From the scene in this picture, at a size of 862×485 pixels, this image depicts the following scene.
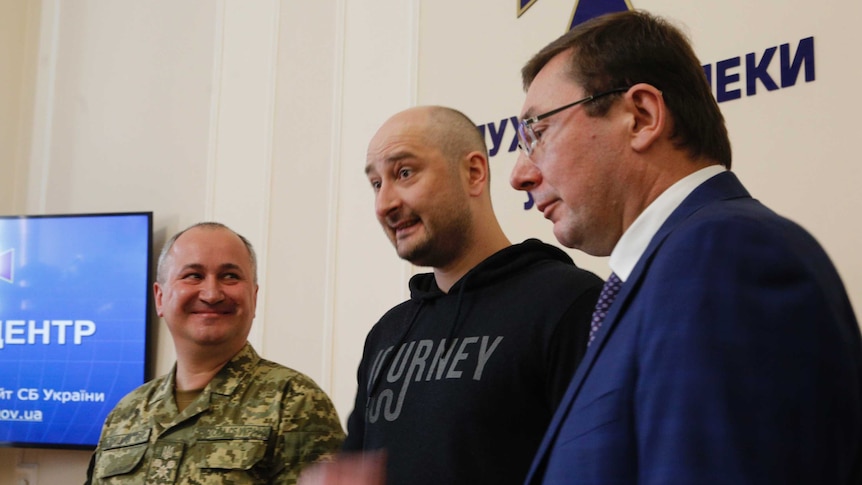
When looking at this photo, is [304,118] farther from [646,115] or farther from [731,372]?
[731,372]

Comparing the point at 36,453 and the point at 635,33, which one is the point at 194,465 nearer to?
the point at 635,33

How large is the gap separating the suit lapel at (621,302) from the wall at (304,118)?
1.45 meters

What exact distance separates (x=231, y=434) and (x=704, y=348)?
169 centimetres

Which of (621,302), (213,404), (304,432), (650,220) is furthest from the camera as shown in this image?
(213,404)

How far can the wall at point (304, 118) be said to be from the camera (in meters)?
2.62

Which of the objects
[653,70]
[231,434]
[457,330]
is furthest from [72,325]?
[653,70]

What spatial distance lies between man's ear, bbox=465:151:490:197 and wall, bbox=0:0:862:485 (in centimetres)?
98

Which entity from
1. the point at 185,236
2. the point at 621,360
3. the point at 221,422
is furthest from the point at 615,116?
the point at 185,236

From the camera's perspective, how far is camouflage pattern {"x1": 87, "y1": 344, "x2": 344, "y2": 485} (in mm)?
2365

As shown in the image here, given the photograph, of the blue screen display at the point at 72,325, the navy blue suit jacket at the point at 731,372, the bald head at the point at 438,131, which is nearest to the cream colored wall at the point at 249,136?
the blue screen display at the point at 72,325

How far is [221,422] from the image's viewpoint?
97.0 inches

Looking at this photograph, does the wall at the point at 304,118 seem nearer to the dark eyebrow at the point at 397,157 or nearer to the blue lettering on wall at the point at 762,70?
the blue lettering on wall at the point at 762,70

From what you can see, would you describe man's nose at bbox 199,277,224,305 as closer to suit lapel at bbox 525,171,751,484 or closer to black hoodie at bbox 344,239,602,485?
black hoodie at bbox 344,239,602,485

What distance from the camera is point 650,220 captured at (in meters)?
1.25
